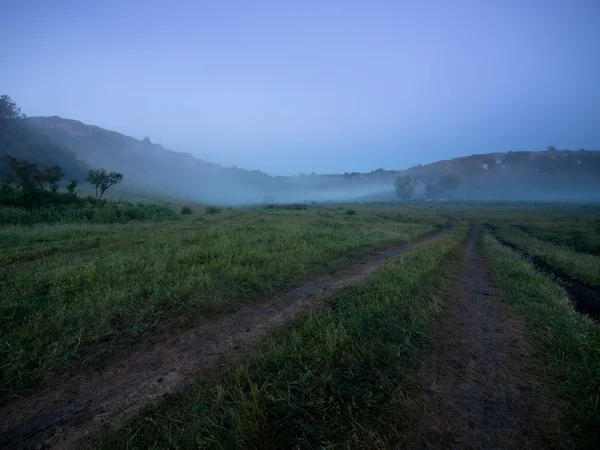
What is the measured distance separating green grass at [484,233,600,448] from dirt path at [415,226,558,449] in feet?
0.79

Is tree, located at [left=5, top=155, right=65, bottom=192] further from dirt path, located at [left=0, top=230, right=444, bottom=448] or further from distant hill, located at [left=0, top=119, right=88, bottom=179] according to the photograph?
distant hill, located at [left=0, top=119, right=88, bottom=179]

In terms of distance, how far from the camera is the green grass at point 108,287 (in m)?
4.93

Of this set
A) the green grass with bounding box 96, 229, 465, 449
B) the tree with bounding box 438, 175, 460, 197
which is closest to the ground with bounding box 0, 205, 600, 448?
the green grass with bounding box 96, 229, 465, 449

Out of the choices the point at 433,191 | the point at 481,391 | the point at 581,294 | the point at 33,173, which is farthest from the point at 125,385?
the point at 433,191

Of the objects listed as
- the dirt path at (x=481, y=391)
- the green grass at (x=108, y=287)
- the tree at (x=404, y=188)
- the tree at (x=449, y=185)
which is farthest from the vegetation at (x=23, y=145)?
the tree at (x=449, y=185)

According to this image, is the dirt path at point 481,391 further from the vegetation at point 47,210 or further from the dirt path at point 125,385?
the vegetation at point 47,210

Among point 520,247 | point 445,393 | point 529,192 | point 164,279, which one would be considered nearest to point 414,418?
point 445,393

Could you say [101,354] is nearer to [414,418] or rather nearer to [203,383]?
[203,383]

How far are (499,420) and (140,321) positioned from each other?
6860 millimetres

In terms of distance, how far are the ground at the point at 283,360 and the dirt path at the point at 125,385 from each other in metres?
0.03

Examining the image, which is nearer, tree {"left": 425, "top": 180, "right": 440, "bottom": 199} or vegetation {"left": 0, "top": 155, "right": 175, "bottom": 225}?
vegetation {"left": 0, "top": 155, "right": 175, "bottom": 225}

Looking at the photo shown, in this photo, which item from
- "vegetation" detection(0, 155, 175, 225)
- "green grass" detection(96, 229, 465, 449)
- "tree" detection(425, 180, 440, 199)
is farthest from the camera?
"tree" detection(425, 180, 440, 199)

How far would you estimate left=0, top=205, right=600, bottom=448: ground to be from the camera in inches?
128

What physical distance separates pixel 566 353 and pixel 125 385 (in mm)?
7829
